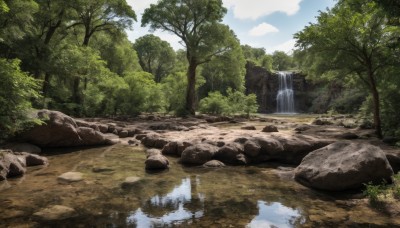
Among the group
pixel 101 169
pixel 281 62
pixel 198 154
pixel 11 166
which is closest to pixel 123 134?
pixel 101 169

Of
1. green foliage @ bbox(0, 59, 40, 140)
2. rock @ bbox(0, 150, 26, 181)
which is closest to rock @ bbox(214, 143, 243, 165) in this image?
rock @ bbox(0, 150, 26, 181)

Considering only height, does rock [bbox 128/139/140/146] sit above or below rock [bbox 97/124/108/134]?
below

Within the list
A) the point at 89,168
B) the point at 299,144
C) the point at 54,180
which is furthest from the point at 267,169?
the point at 54,180

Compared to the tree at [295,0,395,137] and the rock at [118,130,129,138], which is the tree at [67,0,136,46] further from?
the tree at [295,0,395,137]

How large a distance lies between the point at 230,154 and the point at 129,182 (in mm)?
3871

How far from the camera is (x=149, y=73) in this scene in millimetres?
31000

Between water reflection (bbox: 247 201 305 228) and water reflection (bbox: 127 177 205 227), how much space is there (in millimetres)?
1115

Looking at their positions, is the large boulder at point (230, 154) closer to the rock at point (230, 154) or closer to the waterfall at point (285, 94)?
the rock at point (230, 154)

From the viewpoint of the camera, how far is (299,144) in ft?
36.4

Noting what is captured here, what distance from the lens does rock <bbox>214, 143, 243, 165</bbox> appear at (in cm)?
1081

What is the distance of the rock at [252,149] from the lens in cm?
1099

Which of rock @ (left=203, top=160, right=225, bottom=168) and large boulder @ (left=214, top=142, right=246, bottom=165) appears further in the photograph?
large boulder @ (left=214, top=142, right=246, bottom=165)

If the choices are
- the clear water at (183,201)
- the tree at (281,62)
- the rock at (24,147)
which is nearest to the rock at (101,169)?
the clear water at (183,201)

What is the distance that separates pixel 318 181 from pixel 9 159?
8517 mm
